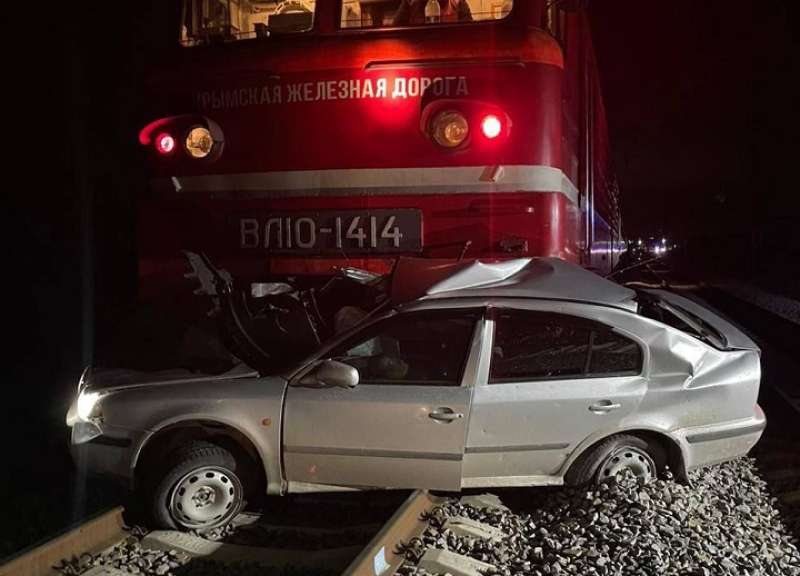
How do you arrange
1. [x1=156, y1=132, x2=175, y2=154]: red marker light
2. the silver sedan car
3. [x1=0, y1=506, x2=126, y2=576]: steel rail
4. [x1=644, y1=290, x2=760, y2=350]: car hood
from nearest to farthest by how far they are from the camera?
[x1=0, y1=506, x2=126, y2=576]: steel rail
the silver sedan car
[x1=644, y1=290, x2=760, y2=350]: car hood
[x1=156, y1=132, x2=175, y2=154]: red marker light

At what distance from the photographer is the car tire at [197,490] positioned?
4215 mm

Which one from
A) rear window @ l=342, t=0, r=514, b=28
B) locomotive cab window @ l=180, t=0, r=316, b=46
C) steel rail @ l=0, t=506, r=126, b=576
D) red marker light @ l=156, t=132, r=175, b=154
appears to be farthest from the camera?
red marker light @ l=156, t=132, r=175, b=154

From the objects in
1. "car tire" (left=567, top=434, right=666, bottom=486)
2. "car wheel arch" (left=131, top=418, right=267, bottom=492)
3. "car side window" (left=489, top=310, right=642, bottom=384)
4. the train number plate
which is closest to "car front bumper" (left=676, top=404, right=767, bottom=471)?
"car tire" (left=567, top=434, right=666, bottom=486)

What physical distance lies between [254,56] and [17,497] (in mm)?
3531

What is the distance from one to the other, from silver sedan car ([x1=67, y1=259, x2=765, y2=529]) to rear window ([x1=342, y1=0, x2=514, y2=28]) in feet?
6.70

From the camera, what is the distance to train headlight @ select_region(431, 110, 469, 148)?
5379mm

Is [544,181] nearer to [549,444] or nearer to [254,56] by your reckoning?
[549,444]

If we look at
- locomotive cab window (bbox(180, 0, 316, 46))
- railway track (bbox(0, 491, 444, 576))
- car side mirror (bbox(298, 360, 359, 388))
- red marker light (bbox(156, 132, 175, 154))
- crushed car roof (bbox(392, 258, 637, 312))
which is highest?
locomotive cab window (bbox(180, 0, 316, 46))

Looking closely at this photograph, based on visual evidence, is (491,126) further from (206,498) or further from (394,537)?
(206,498)

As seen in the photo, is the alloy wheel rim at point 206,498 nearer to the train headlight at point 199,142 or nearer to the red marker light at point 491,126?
the train headlight at point 199,142

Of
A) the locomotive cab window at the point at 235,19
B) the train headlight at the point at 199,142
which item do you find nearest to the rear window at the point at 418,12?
the locomotive cab window at the point at 235,19

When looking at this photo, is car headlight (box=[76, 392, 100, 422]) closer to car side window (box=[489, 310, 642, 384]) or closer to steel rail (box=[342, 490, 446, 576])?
steel rail (box=[342, 490, 446, 576])

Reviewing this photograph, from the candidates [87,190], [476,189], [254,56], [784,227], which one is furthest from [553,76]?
[784,227]

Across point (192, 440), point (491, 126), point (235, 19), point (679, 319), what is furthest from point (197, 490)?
point (235, 19)
